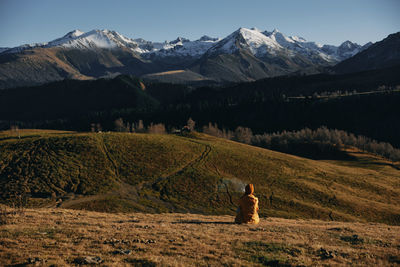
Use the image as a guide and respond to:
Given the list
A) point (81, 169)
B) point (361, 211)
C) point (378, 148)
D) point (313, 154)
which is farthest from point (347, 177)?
point (378, 148)

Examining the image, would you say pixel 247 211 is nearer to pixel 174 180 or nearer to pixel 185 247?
pixel 185 247

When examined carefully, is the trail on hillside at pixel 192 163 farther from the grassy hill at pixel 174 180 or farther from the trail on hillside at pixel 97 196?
the trail on hillside at pixel 97 196

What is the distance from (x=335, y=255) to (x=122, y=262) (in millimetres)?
15040

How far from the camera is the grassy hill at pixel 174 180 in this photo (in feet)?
202

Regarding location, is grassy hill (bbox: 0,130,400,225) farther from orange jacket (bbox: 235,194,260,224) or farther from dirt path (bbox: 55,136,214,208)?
orange jacket (bbox: 235,194,260,224)

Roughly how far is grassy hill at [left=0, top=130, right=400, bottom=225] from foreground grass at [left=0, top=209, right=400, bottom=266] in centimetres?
3150

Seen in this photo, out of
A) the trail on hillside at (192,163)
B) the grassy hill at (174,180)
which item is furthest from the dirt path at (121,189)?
the grassy hill at (174,180)

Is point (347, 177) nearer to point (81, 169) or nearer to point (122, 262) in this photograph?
point (81, 169)

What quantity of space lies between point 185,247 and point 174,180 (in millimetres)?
49364

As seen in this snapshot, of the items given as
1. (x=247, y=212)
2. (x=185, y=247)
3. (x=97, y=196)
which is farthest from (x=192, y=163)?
(x=185, y=247)

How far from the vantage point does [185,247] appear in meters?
23.0

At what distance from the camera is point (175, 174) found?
7531 centimetres

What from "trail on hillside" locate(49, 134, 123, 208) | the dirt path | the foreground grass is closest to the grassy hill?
"trail on hillside" locate(49, 134, 123, 208)

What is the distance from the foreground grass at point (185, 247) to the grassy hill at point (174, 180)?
31.5m
